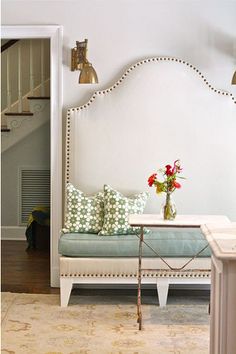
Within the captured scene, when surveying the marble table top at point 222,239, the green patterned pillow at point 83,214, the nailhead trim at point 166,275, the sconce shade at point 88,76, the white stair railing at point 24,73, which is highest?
the white stair railing at point 24,73

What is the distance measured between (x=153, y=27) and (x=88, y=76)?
28.3 inches

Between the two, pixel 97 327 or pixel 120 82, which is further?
pixel 120 82

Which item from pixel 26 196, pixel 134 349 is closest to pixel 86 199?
pixel 134 349

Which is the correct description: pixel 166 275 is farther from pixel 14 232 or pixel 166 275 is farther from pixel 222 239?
pixel 14 232

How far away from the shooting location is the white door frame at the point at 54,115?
211 inches

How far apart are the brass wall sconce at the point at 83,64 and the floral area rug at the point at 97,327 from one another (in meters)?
1.74

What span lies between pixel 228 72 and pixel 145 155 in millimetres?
977

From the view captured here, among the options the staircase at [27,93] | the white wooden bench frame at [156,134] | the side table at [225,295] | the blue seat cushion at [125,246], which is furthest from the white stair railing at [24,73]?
the side table at [225,295]

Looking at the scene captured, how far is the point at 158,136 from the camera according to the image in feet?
17.6

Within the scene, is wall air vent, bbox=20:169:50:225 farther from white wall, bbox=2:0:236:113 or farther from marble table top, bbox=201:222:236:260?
marble table top, bbox=201:222:236:260

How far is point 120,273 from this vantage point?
16.0 feet

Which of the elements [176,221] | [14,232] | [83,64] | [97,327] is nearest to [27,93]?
[14,232]

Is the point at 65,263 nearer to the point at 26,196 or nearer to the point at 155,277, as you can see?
the point at 155,277

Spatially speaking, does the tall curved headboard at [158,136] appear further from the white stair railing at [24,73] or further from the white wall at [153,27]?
the white stair railing at [24,73]
